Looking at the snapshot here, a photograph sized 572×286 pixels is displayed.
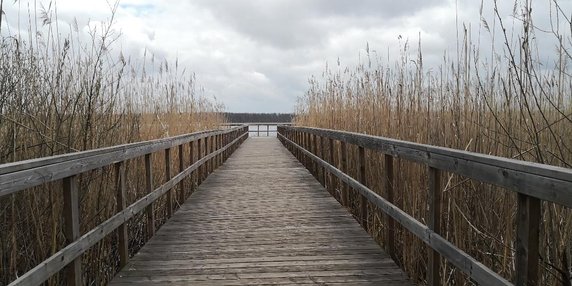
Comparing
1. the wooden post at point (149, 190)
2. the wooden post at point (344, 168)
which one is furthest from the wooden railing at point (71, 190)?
the wooden post at point (344, 168)

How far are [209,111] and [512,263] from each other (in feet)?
39.3

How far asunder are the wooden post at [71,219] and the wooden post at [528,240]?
234 centimetres

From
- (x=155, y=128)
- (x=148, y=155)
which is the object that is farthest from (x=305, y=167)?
(x=148, y=155)

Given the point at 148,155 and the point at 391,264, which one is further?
the point at 148,155

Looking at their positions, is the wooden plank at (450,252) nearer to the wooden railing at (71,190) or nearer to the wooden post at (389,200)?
the wooden post at (389,200)

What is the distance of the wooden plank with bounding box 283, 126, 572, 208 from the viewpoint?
5.85ft

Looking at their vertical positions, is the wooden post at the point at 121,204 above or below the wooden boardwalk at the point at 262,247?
above

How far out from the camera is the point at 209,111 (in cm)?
1442

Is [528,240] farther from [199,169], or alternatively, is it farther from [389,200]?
[199,169]

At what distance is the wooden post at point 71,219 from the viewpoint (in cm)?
295

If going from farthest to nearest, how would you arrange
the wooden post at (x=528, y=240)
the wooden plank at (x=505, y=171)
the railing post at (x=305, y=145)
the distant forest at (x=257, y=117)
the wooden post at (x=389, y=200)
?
the distant forest at (x=257, y=117)
the railing post at (x=305, y=145)
the wooden post at (x=389, y=200)
the wooden post at (x=528, y=240)
the wooden plank at (x=505, y=171)

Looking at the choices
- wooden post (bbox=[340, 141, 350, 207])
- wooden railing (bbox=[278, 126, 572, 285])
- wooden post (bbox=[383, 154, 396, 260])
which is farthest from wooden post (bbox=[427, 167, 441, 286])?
wooden post (bbox=[340, 141, 350, 207])

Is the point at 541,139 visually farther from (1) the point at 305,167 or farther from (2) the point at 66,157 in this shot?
(1) the point at 305,167

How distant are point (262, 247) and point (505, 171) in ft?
9.41
